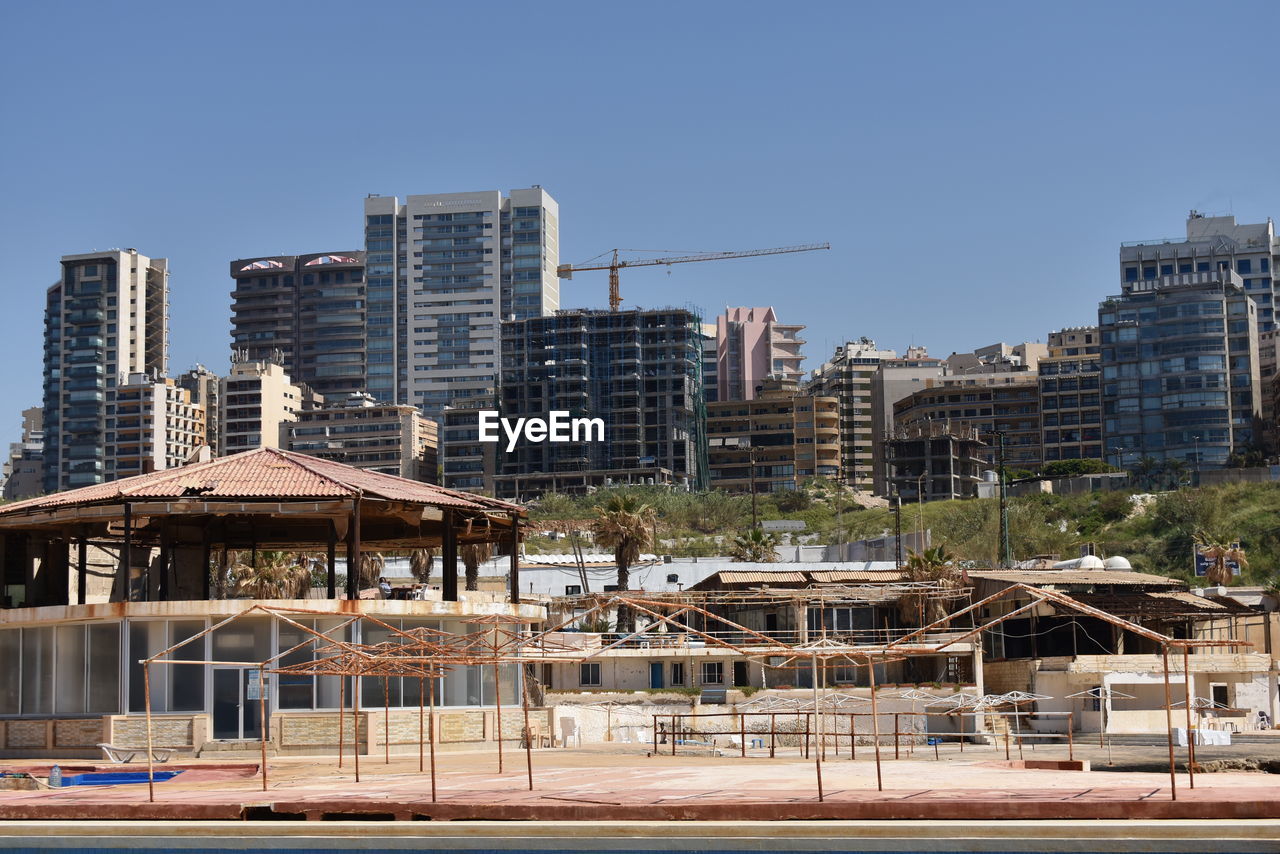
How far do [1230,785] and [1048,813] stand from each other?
718 centimetres

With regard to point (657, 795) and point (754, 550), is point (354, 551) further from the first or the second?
point (754, 550)

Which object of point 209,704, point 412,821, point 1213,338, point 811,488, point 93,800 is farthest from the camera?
point 811,488

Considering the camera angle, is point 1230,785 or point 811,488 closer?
point 1230,785

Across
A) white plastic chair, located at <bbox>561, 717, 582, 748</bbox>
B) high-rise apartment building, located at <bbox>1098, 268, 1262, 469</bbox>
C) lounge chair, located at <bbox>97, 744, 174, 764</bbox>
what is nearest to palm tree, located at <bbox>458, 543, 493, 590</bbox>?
white plastic chair, located at <bbox>561, 717, 582, 748</bbox>

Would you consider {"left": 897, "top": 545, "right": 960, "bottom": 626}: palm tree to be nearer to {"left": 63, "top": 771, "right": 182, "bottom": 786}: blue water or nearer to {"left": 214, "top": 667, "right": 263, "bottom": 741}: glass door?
{"left": 214, "top": 667, "right": 263, "bottom": 741}: glass door

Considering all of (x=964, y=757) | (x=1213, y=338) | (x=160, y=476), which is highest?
(x=1213, y=338)

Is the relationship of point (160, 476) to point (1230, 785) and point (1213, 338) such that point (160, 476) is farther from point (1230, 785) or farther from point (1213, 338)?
point (1213, 338)

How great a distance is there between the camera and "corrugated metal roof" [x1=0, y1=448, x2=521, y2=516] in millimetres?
46062

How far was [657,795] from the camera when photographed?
27.3m

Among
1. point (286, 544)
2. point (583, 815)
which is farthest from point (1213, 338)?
point (583, 815)

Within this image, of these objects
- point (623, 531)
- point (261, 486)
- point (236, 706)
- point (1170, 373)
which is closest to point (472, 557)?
point (623, 531)

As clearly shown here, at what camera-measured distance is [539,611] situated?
5256cm

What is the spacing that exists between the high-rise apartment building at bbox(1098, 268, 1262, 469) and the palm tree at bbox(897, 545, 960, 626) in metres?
108

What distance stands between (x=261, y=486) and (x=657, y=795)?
23.4 metres
